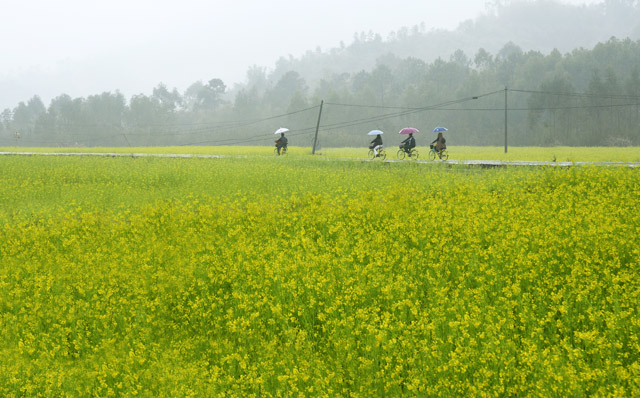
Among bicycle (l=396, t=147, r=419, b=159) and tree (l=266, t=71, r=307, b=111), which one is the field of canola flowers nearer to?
bicycle (l=396, t=147, r=419, b=159)

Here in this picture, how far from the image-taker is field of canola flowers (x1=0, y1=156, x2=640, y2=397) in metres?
4.96

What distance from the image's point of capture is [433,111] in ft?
300

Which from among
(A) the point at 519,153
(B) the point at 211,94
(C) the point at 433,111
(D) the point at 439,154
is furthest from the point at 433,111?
(B) the point at 211,94

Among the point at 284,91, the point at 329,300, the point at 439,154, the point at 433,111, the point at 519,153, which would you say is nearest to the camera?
the point at 329,300

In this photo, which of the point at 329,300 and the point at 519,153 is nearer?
the point at 329,300

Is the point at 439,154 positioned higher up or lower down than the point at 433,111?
lower down

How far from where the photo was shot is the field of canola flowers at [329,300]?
4961 mm

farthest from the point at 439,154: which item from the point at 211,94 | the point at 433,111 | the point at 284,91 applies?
the point at 211,94

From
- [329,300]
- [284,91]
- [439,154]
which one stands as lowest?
[329,300]

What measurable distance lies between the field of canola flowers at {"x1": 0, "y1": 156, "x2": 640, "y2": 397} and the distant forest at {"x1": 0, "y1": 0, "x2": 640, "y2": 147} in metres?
67.2

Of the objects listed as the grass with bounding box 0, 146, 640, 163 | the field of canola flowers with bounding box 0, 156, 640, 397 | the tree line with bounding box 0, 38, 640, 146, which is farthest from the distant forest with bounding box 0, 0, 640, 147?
the field of canola flowers with bounding box 0, 156, 640, 397

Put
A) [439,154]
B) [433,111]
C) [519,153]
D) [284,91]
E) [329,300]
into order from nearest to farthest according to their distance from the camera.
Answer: [329,300], [439,154], [519,153], [433,111], [284,91]

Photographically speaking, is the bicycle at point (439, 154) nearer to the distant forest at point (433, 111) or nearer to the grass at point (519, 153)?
the grass at point (519, 153)

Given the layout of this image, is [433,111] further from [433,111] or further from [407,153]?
[407,153]
